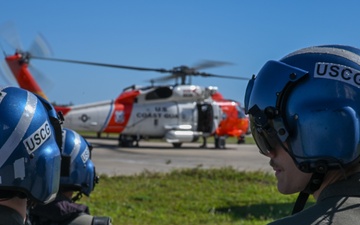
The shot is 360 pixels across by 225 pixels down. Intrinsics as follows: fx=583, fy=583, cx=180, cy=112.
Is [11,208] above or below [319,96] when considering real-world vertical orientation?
below

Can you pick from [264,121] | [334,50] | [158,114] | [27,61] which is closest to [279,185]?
[264,121]

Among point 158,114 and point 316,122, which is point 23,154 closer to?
point 316,122

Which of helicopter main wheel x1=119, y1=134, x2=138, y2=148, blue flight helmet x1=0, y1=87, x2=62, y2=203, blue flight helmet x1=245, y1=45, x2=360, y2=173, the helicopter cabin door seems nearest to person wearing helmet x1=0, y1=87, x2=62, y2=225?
blue flight helmet x1=0, y1=87, x2=62, y2=203

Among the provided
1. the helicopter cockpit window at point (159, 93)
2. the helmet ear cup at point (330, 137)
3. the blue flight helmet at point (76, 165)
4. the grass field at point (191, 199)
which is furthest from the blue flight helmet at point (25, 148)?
the helicopter cockpit window at point (159, 93)

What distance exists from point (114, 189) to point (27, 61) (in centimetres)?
1835

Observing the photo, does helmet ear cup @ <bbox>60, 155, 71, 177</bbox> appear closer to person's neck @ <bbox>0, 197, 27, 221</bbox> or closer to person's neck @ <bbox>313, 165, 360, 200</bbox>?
person's neck @ <bbox>0, 197, 27, 221</bbox>

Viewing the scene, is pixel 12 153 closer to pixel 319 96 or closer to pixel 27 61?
pixel 319 96

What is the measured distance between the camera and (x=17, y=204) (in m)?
2.07

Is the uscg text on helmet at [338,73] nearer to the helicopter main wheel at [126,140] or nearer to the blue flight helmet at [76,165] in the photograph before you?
the blue flight helmet at [76,165]

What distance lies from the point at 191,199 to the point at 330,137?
26.0ft

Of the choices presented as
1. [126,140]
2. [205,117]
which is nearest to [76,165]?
[126,140]

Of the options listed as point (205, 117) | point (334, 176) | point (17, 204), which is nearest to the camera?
point (334, 176)

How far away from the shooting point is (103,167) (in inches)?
603

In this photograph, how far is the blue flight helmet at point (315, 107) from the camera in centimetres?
170
